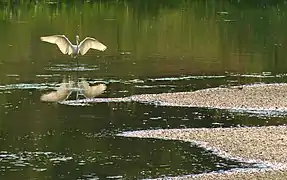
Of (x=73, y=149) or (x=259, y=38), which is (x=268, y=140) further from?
(x=259, y=38)

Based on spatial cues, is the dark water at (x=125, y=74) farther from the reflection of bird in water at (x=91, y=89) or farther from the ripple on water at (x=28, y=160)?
the reflection of bird in water at (x=91, y=89)

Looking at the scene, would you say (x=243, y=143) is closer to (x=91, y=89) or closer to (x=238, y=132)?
(x=238, y=132)

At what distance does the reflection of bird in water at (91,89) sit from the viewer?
2945 centimetres

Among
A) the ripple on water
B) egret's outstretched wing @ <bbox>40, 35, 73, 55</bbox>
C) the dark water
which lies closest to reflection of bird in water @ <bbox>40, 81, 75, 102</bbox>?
the dark water

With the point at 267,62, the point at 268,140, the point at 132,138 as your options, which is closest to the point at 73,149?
the point at 132,138

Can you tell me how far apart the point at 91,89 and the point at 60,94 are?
1.51 m

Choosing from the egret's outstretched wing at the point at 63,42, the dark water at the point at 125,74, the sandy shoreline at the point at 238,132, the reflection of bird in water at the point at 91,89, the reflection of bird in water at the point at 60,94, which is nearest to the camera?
the sandy shoreline at the point at 238,132

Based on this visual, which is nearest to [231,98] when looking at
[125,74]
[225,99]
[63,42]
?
[225,99]

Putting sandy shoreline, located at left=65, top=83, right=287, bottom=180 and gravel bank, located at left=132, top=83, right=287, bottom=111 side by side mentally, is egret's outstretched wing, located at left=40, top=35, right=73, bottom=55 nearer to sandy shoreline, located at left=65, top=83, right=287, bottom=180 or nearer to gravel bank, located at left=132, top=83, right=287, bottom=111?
sandy shoreline, located at left=65, top=83, right=287, bottom=180

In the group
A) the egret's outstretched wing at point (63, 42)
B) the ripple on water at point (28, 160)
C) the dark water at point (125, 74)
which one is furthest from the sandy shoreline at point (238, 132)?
the egret's outstretched wing at point (63, 42)

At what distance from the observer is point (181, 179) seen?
1736 cm

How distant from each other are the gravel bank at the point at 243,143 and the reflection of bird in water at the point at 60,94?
6420mm

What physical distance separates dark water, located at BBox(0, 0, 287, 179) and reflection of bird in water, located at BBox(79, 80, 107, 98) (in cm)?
38

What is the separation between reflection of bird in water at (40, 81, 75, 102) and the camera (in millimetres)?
28297
